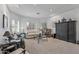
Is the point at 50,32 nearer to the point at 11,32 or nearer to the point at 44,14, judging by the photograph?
the point at 44,14

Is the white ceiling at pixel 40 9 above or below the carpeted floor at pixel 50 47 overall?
above

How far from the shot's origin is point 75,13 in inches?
86.8

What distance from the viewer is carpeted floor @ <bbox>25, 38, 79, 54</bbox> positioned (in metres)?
2.10

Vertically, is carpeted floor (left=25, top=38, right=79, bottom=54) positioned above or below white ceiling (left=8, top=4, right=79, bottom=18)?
below

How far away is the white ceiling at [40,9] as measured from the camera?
2.09 metres

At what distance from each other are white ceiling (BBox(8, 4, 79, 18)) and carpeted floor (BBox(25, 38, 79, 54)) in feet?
1.81

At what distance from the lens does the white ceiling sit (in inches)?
82.3

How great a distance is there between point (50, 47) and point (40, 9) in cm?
80

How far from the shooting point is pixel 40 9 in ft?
7.07

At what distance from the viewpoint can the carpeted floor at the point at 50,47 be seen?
6.88 ft

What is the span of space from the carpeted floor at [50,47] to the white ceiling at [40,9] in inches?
21.7

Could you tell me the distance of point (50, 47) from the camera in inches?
85.2

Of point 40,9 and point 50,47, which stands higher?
point 40,9
